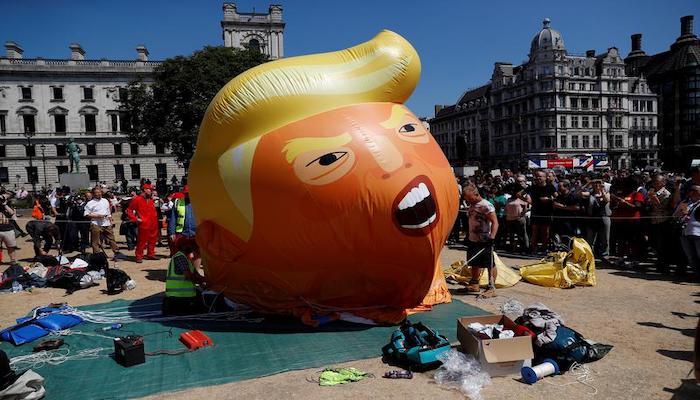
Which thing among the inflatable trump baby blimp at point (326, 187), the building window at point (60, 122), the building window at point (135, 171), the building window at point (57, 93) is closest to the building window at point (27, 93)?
the building window at point (57, 93)

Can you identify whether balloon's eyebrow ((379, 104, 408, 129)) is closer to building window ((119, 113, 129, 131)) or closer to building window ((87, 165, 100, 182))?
building window ((119, 113, 129, 131))

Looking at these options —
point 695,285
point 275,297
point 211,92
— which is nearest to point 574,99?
point 211,92

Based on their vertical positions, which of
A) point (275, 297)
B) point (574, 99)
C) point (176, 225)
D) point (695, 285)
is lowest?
point (695, 285)

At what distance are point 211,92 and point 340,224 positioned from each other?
31.1 metres

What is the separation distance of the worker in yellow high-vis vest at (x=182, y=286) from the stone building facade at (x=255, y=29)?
208ft

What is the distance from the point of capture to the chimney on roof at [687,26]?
278ft

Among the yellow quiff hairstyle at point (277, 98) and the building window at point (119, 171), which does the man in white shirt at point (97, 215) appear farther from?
the building window at point (119, 171)

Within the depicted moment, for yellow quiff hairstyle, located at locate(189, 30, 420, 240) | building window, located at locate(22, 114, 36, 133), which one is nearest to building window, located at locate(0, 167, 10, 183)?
building window, located at locate(22, 114, 36, 133)

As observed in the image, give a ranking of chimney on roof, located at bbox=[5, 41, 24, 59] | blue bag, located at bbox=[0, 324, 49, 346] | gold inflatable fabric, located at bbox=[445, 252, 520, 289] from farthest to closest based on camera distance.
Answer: chimney on roof, located at bbox=[5, 41, 24, 59] → gold inflatable fabric, located at bbox=[445, 252, 520, 289] → blue bag, located at bbox=[0, 324, 49, 346]

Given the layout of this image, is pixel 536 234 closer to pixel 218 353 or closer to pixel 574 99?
pixel 218 353

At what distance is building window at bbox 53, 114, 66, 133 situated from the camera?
202ft

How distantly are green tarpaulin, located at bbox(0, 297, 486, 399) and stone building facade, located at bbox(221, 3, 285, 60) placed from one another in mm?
64221

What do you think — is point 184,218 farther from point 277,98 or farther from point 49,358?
point 277,98

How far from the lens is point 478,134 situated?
92.4 m
